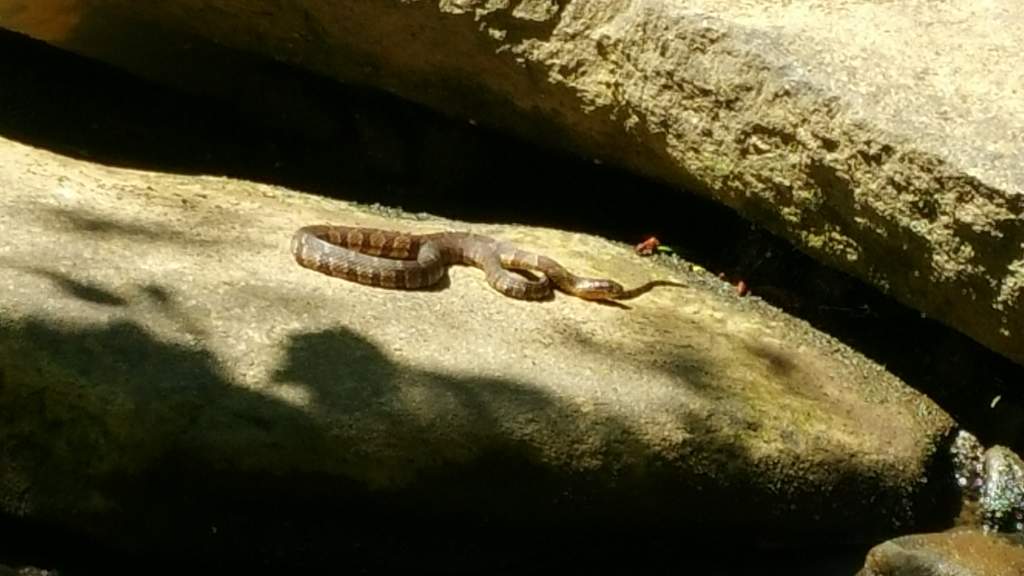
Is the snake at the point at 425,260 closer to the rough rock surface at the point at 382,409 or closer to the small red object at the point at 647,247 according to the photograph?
the rough rock surface at the point at 382,409

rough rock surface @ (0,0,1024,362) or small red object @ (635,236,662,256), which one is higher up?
rough rock surface @ (0,0,1024,362)

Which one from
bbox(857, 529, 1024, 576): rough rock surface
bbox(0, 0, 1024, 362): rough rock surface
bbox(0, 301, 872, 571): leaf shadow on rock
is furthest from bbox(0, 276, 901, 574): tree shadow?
bbox(0, 0, 1024, 362): rough rock surface

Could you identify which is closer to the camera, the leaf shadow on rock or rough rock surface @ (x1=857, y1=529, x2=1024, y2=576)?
the leaf shadow on rock

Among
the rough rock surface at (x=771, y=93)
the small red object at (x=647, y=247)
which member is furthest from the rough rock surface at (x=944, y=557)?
the small red object at (x=647, y=247)

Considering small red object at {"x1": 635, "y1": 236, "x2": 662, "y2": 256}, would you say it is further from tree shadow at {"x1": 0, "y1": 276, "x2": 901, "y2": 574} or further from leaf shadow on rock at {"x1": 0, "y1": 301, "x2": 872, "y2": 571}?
leaf shadow on rock at {"x1": 0, "y1": 301, "x2": 872, "y2": 571}

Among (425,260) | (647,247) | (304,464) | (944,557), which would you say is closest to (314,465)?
(304,464)
